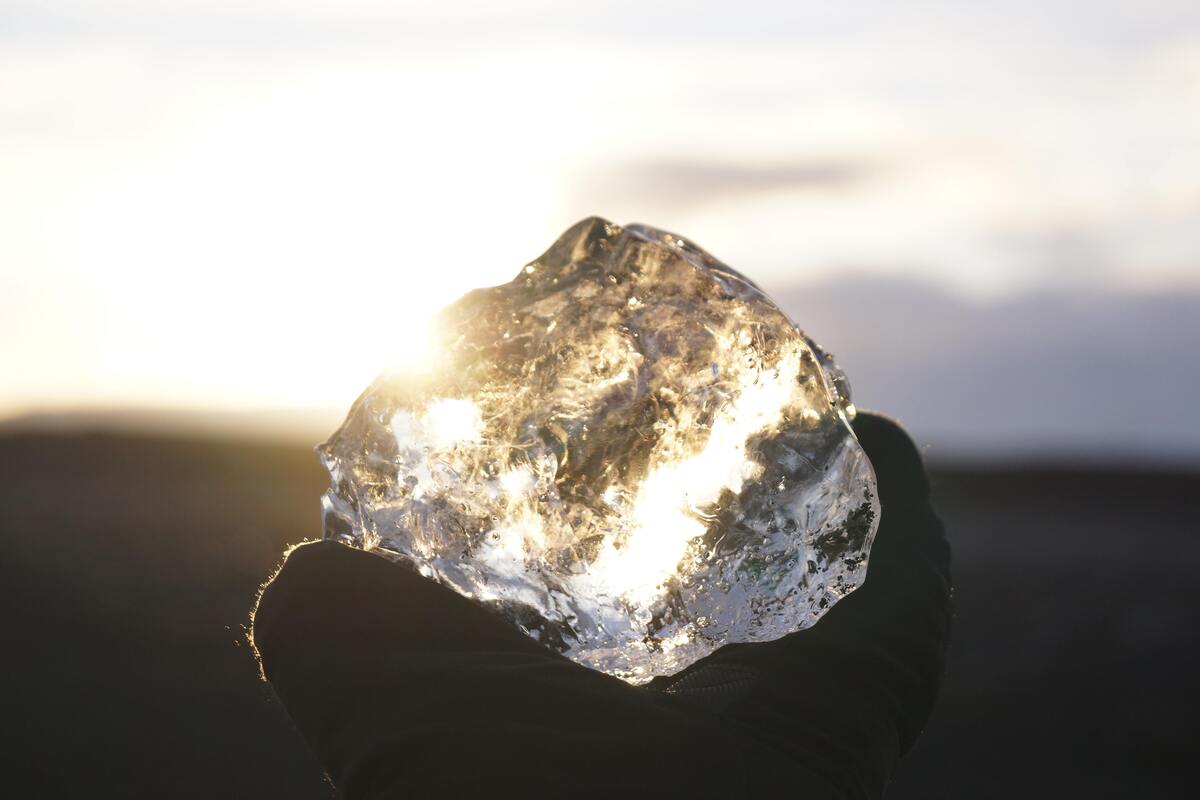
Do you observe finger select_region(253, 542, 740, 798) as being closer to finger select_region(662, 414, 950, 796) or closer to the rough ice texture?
finger select_region(662, 414, 950, 796)

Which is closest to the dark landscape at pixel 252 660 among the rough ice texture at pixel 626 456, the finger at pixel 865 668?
the rough ice texture at pixel 626 456

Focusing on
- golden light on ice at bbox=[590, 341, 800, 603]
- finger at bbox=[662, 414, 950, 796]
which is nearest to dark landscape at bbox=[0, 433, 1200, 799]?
golden light on ice at bbox=[590, 341, 800, 603]

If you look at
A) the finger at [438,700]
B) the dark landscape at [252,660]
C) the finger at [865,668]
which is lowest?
the dark landscape at [252,660]

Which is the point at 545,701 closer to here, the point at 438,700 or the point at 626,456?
the point at 438,700

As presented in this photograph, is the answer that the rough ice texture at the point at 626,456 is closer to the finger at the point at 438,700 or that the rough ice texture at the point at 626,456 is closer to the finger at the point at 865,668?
the finger at the point at 865,668

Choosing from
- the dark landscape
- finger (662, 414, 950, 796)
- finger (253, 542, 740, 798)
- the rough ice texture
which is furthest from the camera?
the dark landscape

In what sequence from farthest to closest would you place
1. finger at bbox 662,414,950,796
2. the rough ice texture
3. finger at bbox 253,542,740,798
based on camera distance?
the rough ice texture < finger at bbox 662,414,950,796 < finger at bbox 253,542,740,798
